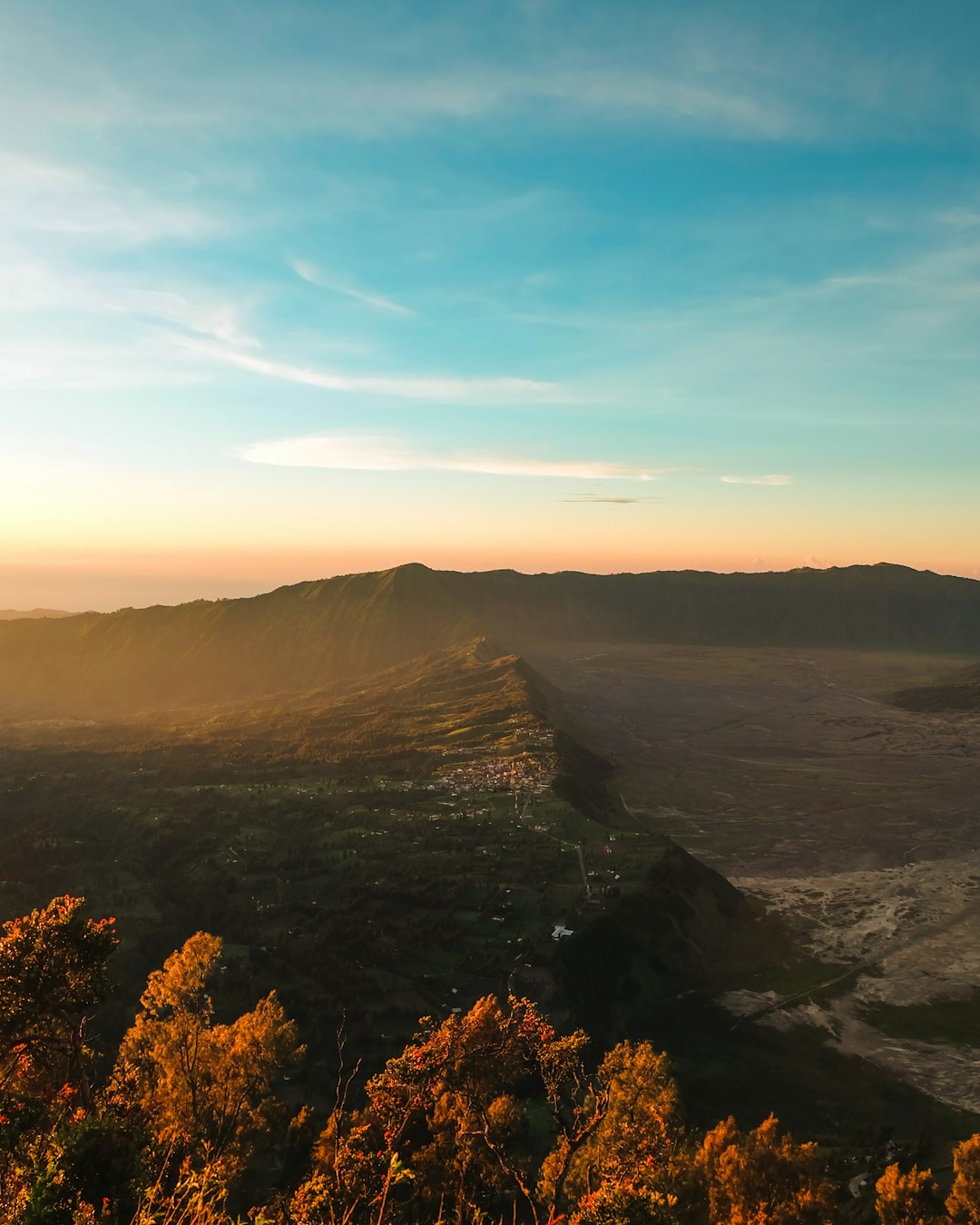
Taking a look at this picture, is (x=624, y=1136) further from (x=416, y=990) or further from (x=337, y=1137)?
(x=416, y=990)

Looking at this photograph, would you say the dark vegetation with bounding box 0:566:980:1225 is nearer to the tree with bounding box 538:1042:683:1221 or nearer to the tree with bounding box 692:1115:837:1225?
the tree with bounding box 692:1115:837:1225

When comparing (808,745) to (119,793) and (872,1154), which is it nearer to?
(872,1154)

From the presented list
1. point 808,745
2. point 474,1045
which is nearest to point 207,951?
point 474,1045

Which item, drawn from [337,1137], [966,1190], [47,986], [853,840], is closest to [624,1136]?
[966,1190]

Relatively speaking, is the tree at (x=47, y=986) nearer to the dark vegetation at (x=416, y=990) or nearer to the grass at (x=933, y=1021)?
the dark vegetation at (x=416, y=990)

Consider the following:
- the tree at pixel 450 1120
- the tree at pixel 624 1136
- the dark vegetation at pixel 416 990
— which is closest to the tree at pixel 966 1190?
the dark vegetation at pixel 416 990

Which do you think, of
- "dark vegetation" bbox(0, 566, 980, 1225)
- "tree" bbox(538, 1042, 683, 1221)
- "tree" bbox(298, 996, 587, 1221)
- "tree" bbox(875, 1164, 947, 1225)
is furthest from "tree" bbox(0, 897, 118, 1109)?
"tree" bbox(875, 1164, 947, 1225)
